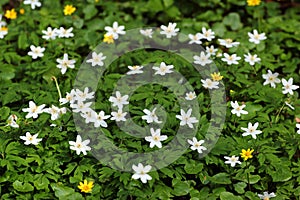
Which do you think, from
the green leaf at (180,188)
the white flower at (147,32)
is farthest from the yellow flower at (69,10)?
the green leaf at (180,188)

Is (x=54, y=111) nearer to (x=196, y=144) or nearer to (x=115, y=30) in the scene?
(x=196, y=144)

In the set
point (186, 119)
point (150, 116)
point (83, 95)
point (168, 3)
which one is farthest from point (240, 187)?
point (168, 3)

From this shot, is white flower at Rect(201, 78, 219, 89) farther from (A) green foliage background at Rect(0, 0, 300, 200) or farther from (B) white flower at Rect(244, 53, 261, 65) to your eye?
(B) white flower at Rect(244, 53, 261, 65)

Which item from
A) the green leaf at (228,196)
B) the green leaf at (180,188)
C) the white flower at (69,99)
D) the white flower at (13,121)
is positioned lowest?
the green leaf at (228,196)

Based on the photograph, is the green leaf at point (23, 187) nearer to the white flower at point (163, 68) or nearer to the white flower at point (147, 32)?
the white flower at point (163, 68)

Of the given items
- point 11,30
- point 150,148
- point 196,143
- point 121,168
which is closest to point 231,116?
point 196,143

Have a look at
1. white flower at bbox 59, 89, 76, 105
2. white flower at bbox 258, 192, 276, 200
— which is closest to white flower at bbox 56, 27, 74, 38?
white flower at bbox 59, 89, 76, 105

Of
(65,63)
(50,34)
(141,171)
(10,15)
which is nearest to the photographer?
(141,171)
